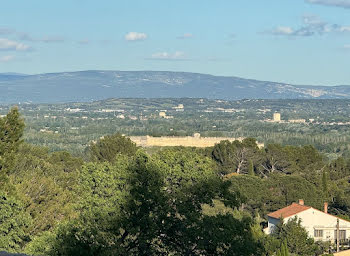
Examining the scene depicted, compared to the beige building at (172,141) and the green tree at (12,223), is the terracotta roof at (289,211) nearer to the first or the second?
the green tree at (12,223)

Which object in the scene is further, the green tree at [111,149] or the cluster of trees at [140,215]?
the green tree at [111,149]

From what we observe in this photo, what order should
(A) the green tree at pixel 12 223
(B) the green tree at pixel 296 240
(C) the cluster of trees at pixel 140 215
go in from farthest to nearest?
(B) the green tree at pixel 296 240, (A) the green tree at pixel 12 223, (C) the cluster of trees at pixel 140 215

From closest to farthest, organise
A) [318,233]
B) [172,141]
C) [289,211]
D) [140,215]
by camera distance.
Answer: [140,215]
[318,233]
[289,211]
[172,141]

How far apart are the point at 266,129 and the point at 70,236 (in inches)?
5660

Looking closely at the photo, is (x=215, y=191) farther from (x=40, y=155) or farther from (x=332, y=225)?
(x=40, y=155)

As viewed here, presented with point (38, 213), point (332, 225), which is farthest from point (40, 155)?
point (38, 213)

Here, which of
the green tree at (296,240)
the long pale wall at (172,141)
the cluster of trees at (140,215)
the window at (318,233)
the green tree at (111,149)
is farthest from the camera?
the long pale wall at (172,141)

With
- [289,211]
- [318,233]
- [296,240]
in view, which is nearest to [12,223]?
[296,240]

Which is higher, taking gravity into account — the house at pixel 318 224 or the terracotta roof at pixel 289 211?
the terracotta roof at pixel 289 211

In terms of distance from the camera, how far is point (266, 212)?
5034cm

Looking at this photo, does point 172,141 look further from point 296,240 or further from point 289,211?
point 296,240

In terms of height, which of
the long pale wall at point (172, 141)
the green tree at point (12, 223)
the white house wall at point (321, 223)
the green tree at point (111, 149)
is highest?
the green tree at point (12, 223)

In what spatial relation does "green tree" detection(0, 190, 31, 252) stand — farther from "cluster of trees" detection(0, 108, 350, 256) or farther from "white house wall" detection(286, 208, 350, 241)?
"white house wall" detection(286, 208, 350, 241)

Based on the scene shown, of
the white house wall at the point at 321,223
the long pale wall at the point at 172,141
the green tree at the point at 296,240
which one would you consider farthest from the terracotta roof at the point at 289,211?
the long pale wall at the point at 172,141
